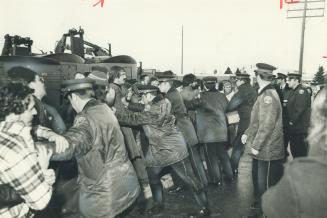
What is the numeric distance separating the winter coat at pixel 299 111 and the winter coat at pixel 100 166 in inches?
207

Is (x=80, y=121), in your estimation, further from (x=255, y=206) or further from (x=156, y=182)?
(x=255, y=206)

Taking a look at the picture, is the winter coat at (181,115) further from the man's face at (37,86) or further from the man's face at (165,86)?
the man's face at (37,86)

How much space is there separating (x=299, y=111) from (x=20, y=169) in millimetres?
6706

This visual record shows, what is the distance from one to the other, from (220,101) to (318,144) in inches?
220

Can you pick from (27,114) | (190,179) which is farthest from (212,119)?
(27,114)

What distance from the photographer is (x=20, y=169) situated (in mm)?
2330

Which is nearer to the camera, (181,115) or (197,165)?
(197,165)

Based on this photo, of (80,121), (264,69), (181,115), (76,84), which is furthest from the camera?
(181,115)

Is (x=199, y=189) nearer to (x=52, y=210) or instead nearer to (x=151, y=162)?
(x=151, y=162)

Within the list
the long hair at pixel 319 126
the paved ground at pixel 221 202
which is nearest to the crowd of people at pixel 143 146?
the long hair at pixel 319 126

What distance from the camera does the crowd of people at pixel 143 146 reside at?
167cm

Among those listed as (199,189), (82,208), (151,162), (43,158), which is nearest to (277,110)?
(199,189)

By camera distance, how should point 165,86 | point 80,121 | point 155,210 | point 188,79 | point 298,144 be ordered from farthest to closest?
point 298,144 < point 188,79 < point 165,86 < point 155,210 < point 80,121

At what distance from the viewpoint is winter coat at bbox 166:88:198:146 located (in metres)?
6.44
